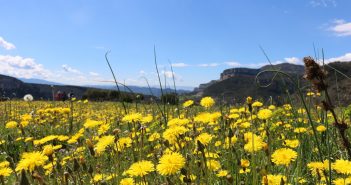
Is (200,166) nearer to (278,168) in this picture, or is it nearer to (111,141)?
(111,141)

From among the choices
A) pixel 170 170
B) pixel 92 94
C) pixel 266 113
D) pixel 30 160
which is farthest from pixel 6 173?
pixel 92 94

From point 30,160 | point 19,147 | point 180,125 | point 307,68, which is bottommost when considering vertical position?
point 19,147

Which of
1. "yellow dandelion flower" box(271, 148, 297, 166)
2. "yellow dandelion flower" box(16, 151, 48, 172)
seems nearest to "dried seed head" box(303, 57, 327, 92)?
"yellow dandelion flower" box(271, 148, 297, 166)

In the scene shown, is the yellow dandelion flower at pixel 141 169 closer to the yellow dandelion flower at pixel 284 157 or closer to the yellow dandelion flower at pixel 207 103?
the yellow dandelion flower at pixel 284 157

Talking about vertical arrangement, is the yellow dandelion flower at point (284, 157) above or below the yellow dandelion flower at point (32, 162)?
above

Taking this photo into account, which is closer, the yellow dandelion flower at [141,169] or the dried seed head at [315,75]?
the dried seed head at [315,75]

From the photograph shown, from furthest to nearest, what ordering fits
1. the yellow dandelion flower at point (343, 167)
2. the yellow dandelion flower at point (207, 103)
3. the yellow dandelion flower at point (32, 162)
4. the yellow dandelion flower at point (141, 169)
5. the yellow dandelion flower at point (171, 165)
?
the yellow dandelion flower at point (207, 103)
the yellow dandelion flower at point (32, 162)
the yellow dandelion flower at point (141, 169)
the yellow dandelion flower at point (171, 165)
the yellow dandelion flower at point (343, 167)

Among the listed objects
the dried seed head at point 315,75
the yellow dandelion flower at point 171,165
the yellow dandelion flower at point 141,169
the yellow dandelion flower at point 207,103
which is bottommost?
the yellow dandelion flower at point 141,169

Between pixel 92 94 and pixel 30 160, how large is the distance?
1076 inches

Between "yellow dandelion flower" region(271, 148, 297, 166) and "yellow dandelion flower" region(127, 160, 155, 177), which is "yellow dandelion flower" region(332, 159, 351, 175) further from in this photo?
"yellow dandelion flower" region(127, 160, 155, 177)

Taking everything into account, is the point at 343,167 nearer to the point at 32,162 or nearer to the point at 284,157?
Answer: the point at 284,157

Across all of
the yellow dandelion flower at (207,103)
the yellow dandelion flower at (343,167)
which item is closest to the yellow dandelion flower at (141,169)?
the yellow dandelion flower at (343,167)

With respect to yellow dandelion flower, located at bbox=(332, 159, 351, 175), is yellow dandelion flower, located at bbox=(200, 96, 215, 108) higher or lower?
higher

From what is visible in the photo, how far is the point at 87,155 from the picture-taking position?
5055mm
